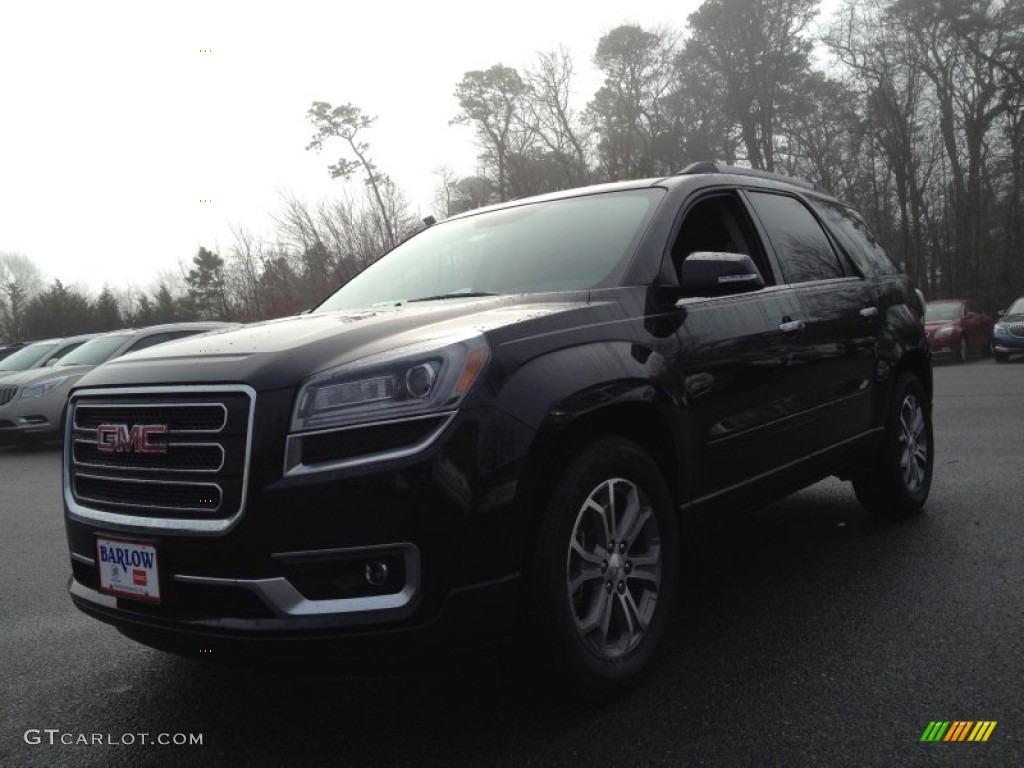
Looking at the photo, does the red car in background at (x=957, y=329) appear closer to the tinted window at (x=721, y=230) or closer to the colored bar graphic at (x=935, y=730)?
the tinted window at (x=721, y=230)

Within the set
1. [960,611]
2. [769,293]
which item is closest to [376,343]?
[769,293]

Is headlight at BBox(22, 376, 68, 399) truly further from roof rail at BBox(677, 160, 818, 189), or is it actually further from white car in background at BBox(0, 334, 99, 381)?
roof rail at BBox(677, 160, 818, 189)

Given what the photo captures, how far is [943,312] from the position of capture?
21.2m

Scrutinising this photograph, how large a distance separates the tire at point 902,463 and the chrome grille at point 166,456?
12.3 ft

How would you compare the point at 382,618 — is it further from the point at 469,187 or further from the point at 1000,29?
the point at 1000,29

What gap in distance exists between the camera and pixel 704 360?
322 centimetres

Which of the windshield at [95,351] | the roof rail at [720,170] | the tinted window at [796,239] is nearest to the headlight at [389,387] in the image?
the roof rail at [720,170]

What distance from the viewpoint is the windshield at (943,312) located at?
2091 centimetres

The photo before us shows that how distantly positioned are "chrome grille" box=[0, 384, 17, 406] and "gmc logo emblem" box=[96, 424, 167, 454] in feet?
35.5

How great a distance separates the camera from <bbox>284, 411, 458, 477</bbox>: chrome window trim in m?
2.25

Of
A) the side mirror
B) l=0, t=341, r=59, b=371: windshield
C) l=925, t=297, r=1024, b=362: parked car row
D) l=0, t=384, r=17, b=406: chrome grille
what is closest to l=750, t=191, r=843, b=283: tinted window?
the side mirror

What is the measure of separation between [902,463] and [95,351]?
11291 mm

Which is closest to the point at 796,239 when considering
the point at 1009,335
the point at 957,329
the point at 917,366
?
the point at 917,366

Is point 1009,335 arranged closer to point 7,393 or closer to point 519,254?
point 519,254
